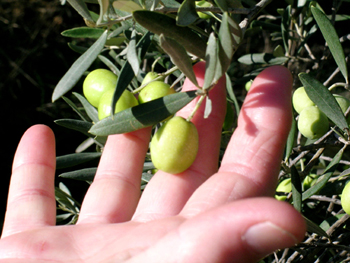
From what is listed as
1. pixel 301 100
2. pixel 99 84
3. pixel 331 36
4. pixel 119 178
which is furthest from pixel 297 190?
pixel 99 84

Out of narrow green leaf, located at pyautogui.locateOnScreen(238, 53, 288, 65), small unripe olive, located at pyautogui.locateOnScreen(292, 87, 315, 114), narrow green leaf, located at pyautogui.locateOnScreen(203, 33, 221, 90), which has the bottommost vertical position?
small unripe olive, located at pyautogui.locateOnScreen(292, 87, 315, 114)

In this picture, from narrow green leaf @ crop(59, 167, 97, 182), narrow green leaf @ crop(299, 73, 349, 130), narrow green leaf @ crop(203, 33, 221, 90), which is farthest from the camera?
narrow green leaf @ crop(59, 167, 97, 182)

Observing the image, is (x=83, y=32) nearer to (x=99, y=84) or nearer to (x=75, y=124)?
(x=99, y=84)

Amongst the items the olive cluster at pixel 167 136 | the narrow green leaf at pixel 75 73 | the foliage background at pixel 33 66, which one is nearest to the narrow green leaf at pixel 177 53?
the olive cluster at pixel 167 136

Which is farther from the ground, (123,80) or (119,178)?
(123,80)

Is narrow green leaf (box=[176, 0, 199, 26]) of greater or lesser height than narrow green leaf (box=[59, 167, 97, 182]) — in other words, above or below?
above

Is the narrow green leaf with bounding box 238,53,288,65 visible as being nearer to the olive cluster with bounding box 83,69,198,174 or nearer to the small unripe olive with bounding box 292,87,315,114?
the small unripe olive with bounding box 292,87,315,114

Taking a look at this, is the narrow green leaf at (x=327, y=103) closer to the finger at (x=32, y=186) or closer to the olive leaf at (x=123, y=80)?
the olive leaf at (x=123, y=80)

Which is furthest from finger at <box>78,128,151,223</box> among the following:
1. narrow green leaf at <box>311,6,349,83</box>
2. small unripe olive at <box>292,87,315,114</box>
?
narrow green leaf at <box>311,6,349,83</box>
